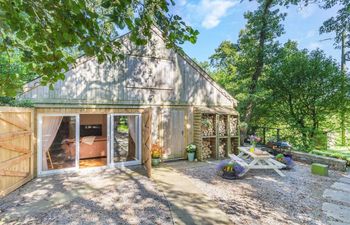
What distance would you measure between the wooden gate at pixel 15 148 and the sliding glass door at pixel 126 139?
8.39 feet

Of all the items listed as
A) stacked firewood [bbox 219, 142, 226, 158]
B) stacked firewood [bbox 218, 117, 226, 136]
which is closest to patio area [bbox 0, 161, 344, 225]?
stacked firewood [bbox 219, 142, 226, 158]

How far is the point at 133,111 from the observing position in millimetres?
7637

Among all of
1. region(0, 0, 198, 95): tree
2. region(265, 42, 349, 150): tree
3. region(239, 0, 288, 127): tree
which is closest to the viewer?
region(0, 0, 198, 95): tree

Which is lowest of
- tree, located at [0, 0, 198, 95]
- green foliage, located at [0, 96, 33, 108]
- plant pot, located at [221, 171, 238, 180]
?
plant pot, located at [221, 171, 238, 180]

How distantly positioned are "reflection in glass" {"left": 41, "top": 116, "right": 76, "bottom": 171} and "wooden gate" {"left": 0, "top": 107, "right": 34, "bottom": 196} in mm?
449

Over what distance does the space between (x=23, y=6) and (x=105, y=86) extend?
5.21m

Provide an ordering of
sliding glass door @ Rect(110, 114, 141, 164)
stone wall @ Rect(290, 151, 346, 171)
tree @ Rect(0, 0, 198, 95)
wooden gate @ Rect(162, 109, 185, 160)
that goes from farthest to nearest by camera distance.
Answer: wooden gate @ Rect(162, 109, 185, 160)
sliding glass door @ Rect(110, 114, 141, 164)
stone wall @ Rect(290, 151, 346, 171)
tree @ Rect(0, 0, 198, 95)

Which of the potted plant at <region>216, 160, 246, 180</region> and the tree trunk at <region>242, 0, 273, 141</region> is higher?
the tree trunk at <region>242, 0, 273, 141</region>

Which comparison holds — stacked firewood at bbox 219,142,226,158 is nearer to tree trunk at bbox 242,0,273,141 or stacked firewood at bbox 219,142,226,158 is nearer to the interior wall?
tree trunk at bbox 242,0,273,141

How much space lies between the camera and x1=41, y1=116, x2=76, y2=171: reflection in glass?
640 centimetres

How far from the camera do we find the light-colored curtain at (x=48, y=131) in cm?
635

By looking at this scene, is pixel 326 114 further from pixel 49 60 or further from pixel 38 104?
pixel 38 104

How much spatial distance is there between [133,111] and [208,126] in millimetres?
3392

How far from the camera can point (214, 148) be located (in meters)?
8.93
